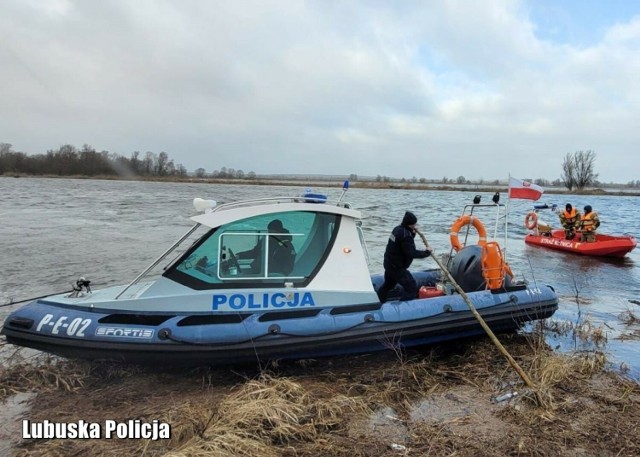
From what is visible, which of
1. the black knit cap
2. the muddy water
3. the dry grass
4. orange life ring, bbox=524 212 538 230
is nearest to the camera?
the dry grass

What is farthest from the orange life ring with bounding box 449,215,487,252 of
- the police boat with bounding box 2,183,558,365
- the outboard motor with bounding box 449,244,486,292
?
the police boat with bounding box 2,183,558,365

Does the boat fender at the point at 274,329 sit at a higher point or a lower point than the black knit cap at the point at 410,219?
lower

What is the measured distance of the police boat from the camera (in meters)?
5.49

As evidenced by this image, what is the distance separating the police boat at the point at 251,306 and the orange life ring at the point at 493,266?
0.96m

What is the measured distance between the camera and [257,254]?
5992 mm

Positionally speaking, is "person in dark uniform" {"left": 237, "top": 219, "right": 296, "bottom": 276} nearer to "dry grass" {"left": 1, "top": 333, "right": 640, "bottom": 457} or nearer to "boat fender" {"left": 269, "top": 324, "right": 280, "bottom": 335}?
"boat fender" {"left": 269, "top": 324, "right": 280, "bottom": 335}

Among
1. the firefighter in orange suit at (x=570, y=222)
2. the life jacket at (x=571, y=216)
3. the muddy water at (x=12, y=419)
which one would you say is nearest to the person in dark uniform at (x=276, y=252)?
the muddy water at (x=12, y=419)

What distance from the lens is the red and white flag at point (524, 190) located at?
8211 millimetres

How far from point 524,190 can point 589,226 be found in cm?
1197

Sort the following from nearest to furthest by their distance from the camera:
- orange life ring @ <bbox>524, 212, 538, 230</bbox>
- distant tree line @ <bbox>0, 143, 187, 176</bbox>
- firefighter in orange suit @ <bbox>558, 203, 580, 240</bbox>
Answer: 1. firefighter in orange suit @ <bbox>558, 203, 580, 240</bbox>
2. orange life ring @ <bbox>524, 212, 538, 230</bbox>
3. distant tree line @ <bbox>0, 143, 187, 176</bbox>

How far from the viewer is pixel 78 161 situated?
76.8m

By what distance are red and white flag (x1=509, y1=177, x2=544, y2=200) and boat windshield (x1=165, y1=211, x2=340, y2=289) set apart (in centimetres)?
378

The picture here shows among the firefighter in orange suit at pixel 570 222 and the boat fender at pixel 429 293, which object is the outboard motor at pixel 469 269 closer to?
the boat fender at pixel 429 293

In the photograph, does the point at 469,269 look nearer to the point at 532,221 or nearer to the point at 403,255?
the point at 403,255
